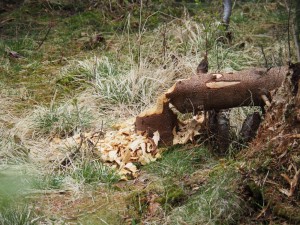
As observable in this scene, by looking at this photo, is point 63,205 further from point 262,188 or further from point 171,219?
point 262,188

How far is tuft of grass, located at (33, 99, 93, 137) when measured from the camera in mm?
4855

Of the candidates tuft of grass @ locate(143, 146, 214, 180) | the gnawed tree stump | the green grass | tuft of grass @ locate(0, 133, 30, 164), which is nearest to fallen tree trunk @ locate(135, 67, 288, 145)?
the gnawed tree stump

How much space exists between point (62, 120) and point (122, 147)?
82 cm

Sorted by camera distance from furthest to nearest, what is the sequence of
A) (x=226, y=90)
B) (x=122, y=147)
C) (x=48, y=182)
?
1. (x=122, y=147)
2. (x=226, y=90)
3. (x=48, y=182)

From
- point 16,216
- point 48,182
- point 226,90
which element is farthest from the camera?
point 226,90

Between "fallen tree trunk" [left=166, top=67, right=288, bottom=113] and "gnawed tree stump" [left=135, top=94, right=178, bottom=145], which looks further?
"gnawed tree stump" [left=135, top=94, right=178, bottom=145]

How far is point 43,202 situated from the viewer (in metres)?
3.58

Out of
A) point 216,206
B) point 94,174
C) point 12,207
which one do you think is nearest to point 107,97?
point 94,174

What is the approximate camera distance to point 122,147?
434 cm

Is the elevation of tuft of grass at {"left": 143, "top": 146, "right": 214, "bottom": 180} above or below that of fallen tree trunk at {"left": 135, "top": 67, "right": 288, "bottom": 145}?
below

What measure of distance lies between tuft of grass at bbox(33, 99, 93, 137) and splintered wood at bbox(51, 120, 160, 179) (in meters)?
0.25

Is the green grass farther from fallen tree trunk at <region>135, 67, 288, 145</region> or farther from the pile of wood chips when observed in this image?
fallen tree trunk at <region>135, 67, 288, 145</region>

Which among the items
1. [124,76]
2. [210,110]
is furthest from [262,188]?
[124,76]

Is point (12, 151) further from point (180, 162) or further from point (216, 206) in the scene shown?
point (216, 206)
